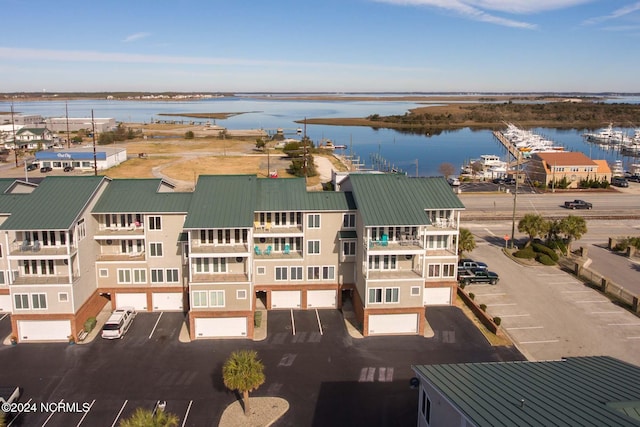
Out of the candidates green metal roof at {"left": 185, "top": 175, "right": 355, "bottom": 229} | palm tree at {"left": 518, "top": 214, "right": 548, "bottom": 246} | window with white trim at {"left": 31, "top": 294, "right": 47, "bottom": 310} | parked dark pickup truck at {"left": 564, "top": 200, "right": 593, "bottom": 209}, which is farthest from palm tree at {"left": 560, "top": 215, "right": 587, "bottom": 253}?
window with white trim at {"left": 31, "top": 294, "right": 47, "bottom": 310}

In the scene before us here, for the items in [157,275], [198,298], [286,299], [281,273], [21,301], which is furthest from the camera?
[286,299]

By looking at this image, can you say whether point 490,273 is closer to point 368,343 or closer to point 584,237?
point 368,343

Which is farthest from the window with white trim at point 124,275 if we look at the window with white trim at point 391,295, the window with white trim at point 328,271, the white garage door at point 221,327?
the window with white trim at point 391,295

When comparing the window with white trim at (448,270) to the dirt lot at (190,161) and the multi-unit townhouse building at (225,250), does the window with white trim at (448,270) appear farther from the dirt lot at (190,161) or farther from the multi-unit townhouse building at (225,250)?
the dirt lot at (190,161)

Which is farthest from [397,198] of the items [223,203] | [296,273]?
[223,203]

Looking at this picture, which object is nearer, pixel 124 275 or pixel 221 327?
pixel 221 327

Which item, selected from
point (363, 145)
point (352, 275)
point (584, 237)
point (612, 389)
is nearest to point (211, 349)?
point (352, 275)

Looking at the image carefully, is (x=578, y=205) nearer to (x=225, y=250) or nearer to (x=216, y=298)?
(x=225, y=250)

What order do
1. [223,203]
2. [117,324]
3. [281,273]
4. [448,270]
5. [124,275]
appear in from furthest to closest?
[448,270]
[281,273]
[124,275]
[223,203]
[117,324]
